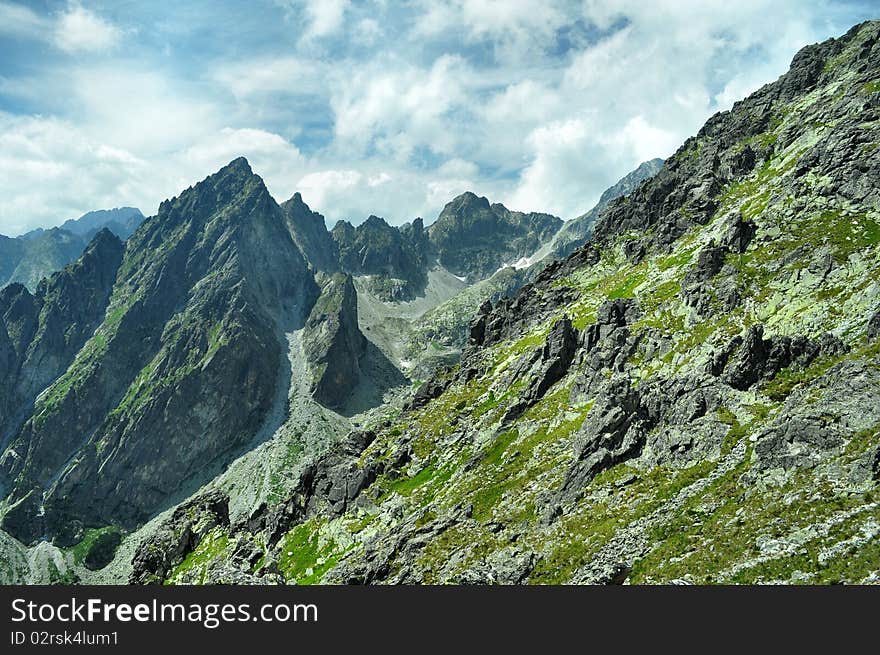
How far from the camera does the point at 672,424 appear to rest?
54031 mm

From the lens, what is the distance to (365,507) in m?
82.8

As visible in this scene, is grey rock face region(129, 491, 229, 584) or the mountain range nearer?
the mountain range

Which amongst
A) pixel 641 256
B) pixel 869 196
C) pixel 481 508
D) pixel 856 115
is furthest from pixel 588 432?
pixel 856 115

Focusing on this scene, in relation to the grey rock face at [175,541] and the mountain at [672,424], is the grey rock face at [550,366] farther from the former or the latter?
the grey rock face at [175,541]

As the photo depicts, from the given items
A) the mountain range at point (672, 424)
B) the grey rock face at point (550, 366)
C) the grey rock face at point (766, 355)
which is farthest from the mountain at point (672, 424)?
the grey rock face at point (550, 366)

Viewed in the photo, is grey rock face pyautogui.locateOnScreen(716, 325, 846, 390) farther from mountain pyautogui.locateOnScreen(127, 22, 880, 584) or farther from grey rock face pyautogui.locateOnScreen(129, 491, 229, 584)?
grey rock face pyautogui.locateOnScreen(129, 491, 229, 584)

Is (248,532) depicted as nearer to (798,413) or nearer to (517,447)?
(517,447)

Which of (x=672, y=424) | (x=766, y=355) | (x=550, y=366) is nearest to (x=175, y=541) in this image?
(x=550, y=366)

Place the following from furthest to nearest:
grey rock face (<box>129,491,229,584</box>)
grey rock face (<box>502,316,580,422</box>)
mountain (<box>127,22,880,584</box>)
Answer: grey rock face (<box>129,491,229,584</box>)
grey rock face (<box>502,316,580,422</box>)
mountain (<box>127,22,880,584</box>)

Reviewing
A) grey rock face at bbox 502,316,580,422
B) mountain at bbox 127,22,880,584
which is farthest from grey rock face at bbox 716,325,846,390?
grey rock face at bbox 502,316,580,422

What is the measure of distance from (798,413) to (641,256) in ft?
262

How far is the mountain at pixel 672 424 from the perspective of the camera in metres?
37.9

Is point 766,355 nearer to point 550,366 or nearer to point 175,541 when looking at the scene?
point 550,366

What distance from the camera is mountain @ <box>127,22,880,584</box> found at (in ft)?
124
